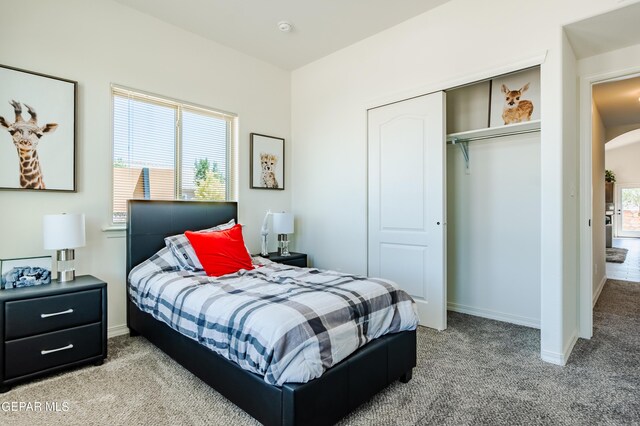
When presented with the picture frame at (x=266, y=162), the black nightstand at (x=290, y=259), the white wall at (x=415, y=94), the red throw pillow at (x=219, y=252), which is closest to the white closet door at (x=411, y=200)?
the white wall at (x=415, y=94)

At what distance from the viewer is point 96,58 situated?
115 inches

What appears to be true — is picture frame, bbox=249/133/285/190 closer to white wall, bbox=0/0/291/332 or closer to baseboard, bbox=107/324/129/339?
white wall, bbox=0/0/291/332

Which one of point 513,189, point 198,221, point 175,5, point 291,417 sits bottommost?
point 291,417

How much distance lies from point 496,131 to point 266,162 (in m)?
2.56

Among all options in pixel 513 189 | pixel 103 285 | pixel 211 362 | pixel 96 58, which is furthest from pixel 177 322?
pixel 513 189

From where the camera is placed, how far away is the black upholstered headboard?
3010 mm

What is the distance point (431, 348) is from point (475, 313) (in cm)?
113

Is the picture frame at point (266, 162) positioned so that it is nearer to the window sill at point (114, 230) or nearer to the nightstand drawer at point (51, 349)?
the window sill at point (114, 230)

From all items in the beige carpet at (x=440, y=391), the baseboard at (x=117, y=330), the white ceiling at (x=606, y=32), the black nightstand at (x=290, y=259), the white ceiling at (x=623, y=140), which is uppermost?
the white ceiling at (x=623, y=140)

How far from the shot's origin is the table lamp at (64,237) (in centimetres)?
240

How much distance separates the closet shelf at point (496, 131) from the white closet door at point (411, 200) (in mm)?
359

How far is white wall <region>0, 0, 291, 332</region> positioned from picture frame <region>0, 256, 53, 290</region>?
0.15 meters

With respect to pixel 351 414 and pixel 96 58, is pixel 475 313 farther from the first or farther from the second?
pixel 96 58

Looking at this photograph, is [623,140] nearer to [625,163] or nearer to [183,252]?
[625,163]
